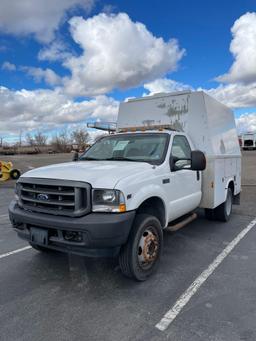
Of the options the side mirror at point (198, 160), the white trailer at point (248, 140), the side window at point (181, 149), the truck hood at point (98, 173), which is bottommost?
the truck hood at point (98, 173)

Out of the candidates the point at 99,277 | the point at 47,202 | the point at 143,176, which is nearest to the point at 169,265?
the point at 99,277

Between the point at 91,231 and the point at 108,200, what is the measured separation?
0.39 m

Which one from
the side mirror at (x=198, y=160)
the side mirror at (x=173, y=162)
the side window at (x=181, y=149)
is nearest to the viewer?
the side mirror at (x=198, y=160)

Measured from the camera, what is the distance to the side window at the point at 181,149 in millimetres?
4491

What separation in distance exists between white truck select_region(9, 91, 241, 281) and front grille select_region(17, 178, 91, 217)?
Result: 0.4 inches

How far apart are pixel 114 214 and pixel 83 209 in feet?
1.17

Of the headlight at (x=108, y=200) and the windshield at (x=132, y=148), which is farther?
the windshield at (x=132, y=148)

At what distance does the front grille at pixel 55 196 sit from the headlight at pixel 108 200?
8 centimetres

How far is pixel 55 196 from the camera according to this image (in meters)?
3.31

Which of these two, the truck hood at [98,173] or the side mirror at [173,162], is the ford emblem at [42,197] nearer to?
the truck hood at [98,173]

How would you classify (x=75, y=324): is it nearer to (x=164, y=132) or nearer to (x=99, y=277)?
(x=99, y=277)

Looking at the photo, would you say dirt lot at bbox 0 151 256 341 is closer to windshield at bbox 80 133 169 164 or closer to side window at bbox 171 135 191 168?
side window at bbox 171 135 191 168

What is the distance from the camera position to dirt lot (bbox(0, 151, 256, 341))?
8.49ft

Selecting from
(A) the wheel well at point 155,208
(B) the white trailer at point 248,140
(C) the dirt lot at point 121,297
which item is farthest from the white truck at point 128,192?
(B) the white trailer at point 248,140
